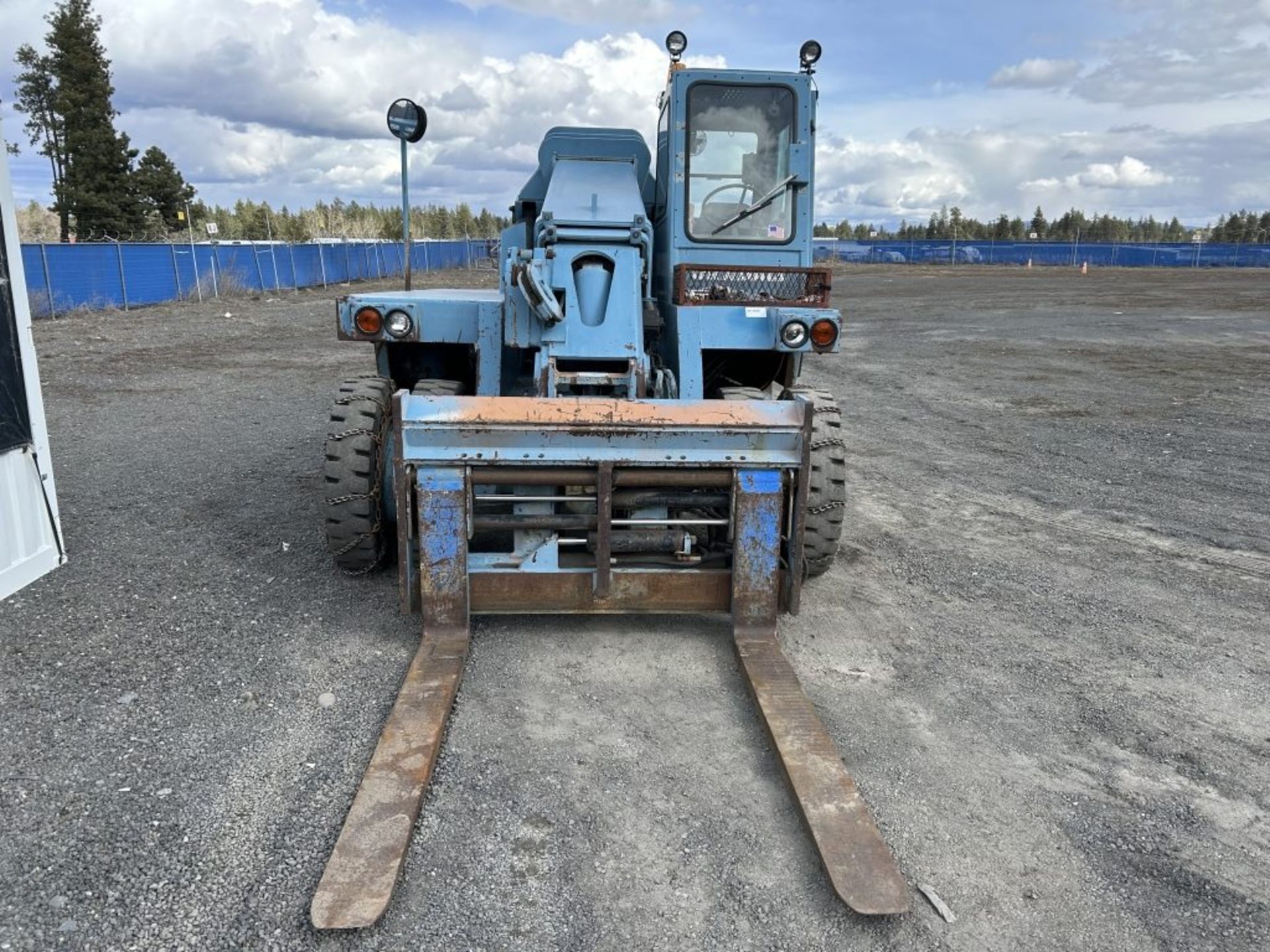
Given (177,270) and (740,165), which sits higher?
(740,165)

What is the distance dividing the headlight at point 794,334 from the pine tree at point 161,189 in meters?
39.0

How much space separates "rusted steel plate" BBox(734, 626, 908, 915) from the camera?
2.91 meters

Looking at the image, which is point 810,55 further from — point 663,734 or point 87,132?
point 87,132

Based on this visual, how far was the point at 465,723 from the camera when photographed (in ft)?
12.9

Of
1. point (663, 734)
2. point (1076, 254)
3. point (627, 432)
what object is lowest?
point (663, 734)

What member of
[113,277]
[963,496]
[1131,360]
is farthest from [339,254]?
[963,496]

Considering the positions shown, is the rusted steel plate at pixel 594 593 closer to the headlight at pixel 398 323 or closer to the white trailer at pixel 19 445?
the headlight at pixel 398 323

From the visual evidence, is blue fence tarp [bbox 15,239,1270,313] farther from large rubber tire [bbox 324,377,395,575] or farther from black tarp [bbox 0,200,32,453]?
black tarp [bbox 0,200,32,453]

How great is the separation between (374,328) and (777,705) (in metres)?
3.17

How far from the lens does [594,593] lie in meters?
4.63

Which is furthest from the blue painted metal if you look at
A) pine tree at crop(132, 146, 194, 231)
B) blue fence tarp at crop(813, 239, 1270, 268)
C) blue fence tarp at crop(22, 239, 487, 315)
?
blue fence tarp at crop(813, 239, 1270, 268)

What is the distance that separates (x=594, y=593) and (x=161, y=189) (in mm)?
42644

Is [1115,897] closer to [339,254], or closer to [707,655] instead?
[707,655]

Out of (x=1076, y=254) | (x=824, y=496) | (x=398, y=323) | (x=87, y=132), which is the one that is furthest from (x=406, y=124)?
(x=1076, y=254)
